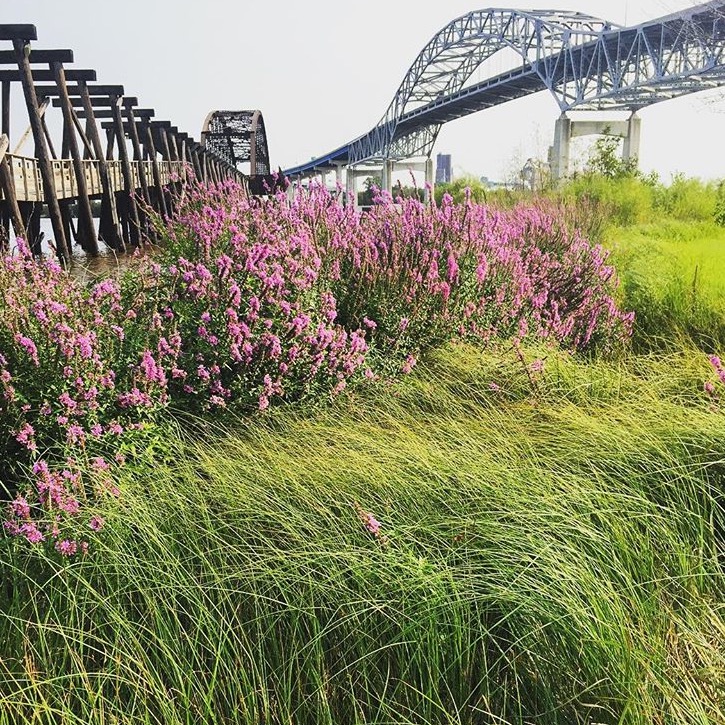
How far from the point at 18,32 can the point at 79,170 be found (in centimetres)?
268

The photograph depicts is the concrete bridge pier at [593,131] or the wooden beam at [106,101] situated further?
the concrete bridge pier at [593,131]

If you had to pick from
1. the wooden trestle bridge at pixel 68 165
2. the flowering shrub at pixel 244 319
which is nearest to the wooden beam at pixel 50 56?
the wooden trestle bridge at pixel 68 165

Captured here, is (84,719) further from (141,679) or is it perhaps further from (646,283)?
(646,283)

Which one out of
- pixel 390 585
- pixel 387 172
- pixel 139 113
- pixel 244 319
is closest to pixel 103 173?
pixel 139 113

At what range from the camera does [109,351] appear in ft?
9.17

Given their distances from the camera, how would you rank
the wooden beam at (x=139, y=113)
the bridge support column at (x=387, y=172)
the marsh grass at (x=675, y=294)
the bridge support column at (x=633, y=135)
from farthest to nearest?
the bridge support column at (x=387, y=172)
the bridge support column at (x=633, y=135)
the wooden beam at (x=139, y=113)
the marsh grass at (x=675, y=294)

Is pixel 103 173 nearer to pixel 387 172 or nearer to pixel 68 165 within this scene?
pixel 68 165

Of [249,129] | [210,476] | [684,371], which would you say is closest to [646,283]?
[684,371]

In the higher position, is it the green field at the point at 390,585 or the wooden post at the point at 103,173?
the wooden post at the point at 103,173

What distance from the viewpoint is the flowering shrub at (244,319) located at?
2500 millimetres

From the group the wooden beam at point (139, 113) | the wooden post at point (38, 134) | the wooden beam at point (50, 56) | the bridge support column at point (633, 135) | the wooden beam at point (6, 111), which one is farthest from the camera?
the bridge support column at point (633, 135)

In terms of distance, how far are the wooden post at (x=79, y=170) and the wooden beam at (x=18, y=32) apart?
1634mm

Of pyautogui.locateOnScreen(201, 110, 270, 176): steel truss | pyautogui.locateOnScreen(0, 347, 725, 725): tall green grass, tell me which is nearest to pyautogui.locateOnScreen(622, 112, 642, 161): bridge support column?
pyautogui.locateOnScreen(201, 110, 270, 176): steel truss

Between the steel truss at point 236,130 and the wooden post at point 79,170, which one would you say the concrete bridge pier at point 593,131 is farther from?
the wooden post at point 79,170
